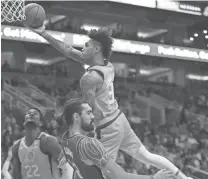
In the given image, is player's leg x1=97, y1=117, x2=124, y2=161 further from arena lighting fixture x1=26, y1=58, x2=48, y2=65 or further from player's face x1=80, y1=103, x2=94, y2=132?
arena lighting fixture x1=26, y1=58, x2=48, y2=65

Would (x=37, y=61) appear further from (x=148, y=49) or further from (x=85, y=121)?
(x=85, y=121)

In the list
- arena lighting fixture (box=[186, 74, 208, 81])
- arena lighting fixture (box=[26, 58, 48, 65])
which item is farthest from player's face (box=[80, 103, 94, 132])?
arena lighting fixture (box=[186, 74, 208, 81])

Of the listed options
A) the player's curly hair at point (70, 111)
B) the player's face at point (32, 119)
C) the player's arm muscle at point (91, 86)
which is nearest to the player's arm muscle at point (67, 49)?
the player's arm muscle at point (91, 86)

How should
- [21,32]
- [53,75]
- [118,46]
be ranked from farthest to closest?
[53,75] → [118,46] → [21,32]

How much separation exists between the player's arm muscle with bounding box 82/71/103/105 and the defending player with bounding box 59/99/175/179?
669 mm

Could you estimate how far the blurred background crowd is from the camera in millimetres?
16469

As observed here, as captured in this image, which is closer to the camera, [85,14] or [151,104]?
[151,104]

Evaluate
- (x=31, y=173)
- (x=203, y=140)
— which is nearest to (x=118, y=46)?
(x=203, y=140)

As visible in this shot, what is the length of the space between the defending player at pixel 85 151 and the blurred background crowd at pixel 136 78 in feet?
30.8

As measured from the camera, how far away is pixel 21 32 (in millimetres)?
16547

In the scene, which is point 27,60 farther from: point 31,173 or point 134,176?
point 134,176

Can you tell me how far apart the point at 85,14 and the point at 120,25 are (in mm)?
1658

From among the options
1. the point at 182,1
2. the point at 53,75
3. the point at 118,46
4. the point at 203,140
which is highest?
the point at 182,1

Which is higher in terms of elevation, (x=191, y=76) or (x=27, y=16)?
(x=27, y=16)
